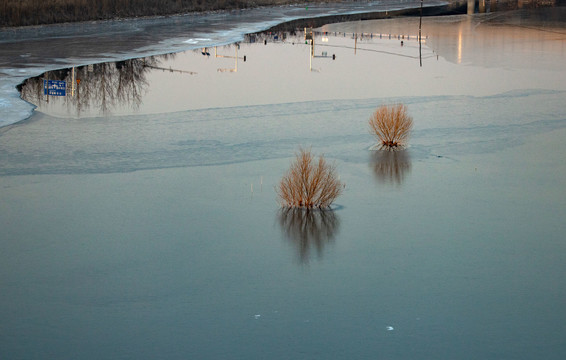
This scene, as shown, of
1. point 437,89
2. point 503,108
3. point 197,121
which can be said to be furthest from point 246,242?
point 437,89

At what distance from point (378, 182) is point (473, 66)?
13.4 meters

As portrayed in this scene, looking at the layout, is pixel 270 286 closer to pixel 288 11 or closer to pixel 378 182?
pixel 378 182

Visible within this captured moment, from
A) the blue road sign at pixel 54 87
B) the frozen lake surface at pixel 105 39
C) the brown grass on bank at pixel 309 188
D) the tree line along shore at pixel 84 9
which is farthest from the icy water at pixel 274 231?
the tree line along shore at pixel 84 9

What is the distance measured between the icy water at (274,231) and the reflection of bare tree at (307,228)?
0.13 ft

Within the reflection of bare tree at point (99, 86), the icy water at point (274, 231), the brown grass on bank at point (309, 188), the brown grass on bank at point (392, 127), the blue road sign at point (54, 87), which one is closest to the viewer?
the icy water at point (274, 231)

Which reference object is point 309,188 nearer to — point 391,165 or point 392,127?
point 391,165

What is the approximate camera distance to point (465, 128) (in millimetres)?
15898

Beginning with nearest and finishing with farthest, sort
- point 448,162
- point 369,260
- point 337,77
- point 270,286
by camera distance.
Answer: point 270,286
point 369,260
point 448,162
point 337,77

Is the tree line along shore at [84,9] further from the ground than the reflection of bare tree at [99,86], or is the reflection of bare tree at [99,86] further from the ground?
the tree line along shore at [84,9]

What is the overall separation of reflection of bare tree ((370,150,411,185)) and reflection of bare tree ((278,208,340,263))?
6.19 ft

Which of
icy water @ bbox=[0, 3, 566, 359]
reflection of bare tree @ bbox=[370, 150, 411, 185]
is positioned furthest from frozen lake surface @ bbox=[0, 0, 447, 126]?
reflection of bare tree @ bbox=[370, 150, 411, 185]

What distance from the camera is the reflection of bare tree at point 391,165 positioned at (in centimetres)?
1236

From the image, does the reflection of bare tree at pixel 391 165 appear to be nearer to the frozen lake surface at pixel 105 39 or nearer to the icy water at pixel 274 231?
the icy water at pixel 274 231

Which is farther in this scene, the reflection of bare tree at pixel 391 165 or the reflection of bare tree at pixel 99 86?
the reflection of bare tree at pixel 99 86
